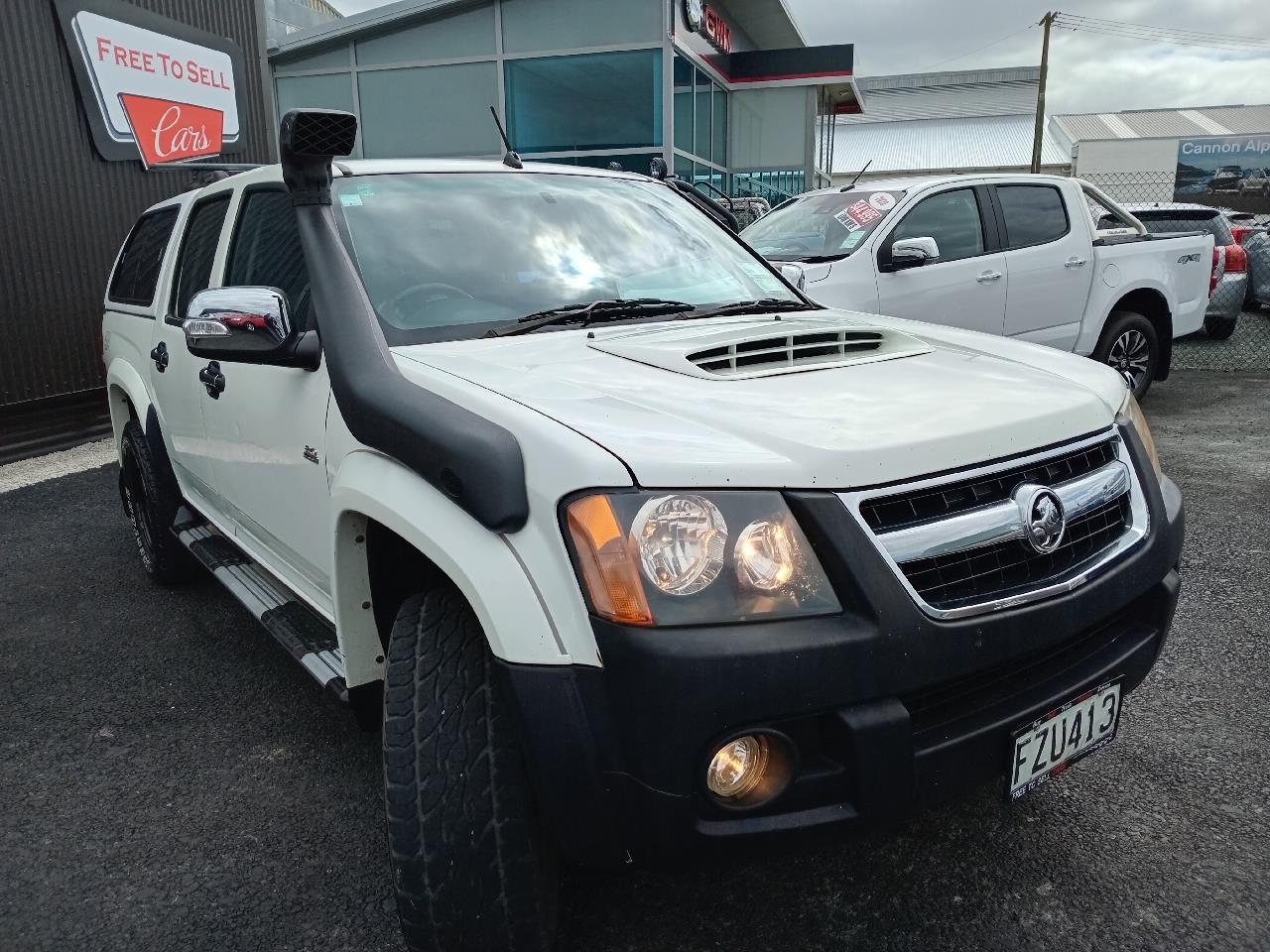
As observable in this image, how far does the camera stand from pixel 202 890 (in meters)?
2.19

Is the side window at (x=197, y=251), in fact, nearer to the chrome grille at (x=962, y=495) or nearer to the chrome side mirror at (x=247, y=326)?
the chrome side mirror at (x=247, y=326)

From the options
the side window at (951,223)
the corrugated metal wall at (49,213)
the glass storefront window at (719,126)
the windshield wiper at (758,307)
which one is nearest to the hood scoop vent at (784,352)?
the windshield wiper at (758,307)

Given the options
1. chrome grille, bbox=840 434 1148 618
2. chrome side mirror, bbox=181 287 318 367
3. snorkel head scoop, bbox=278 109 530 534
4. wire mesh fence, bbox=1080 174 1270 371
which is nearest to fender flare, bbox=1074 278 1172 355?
wire mesh fence, bbox=1080 174 1270 371

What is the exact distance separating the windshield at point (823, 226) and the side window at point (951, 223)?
0.20 m

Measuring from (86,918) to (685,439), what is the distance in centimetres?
172

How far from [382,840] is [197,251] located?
232cm

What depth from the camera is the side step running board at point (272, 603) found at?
2.42 metres

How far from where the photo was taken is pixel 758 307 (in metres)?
2.84

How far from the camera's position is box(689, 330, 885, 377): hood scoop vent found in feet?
7.06

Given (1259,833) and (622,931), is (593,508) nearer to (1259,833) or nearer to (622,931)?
(622,931)

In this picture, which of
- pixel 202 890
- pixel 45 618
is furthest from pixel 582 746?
pixel 45 618

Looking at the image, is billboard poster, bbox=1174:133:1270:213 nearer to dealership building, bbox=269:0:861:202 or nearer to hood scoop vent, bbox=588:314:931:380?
dealership building, bbox=269:0:861:202

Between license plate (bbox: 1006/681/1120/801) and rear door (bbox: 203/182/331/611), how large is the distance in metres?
1.61

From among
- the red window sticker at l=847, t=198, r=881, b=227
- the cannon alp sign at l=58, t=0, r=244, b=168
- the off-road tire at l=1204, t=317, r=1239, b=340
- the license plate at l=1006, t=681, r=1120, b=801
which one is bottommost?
the off-road tire at l=1204, t=317, r=1239, b=340
